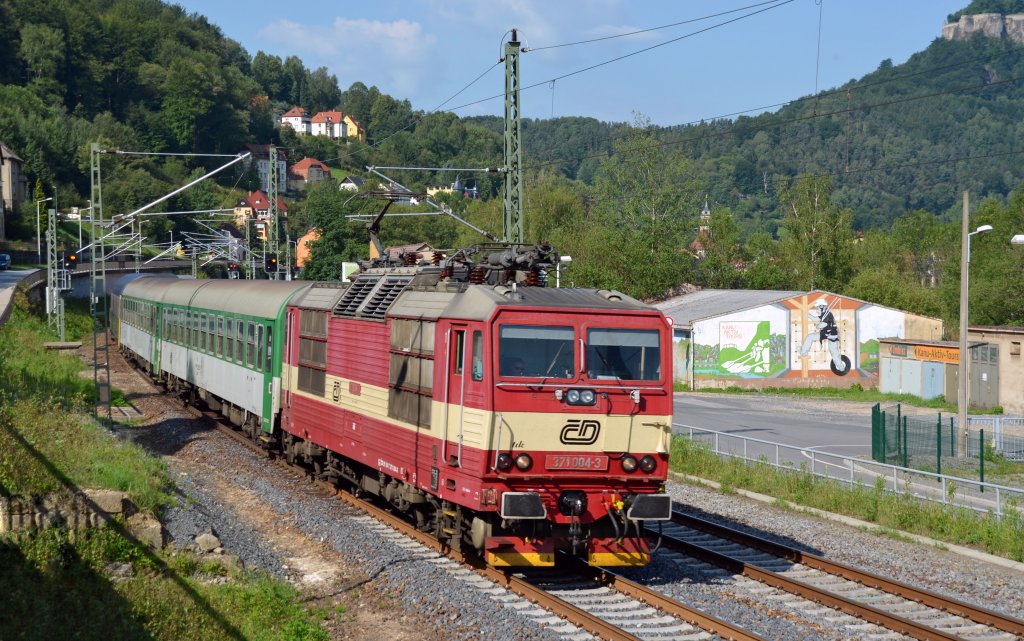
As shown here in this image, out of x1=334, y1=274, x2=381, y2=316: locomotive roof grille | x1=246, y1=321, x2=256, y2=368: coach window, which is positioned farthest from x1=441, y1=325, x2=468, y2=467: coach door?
x1=246, y1=321, x2=256, y2=368: coach window

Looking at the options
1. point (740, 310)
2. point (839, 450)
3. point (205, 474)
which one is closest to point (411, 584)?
point (205, 474)

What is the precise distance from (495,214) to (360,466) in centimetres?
7618

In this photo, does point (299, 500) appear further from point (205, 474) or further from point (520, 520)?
point (520, 520)

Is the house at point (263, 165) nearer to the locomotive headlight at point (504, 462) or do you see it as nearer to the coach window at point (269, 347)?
the coach window at point (269, 347)

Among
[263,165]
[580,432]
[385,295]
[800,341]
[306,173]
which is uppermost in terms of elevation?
[263,165]

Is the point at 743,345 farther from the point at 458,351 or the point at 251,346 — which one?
the point at 458,351

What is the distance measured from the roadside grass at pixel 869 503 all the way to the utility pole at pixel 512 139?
7213 mm

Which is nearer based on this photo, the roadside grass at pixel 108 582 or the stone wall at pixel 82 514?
the roadside grass at pixel 108 582

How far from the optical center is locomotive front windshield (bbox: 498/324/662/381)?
12414 millimetres

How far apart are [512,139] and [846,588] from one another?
653 inches

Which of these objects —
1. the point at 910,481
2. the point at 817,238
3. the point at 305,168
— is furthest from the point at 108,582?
the point at 305,168

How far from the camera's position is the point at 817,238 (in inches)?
2862

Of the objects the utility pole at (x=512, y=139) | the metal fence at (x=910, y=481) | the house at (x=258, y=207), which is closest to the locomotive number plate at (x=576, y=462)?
the metal fence at (x=910, y=481)

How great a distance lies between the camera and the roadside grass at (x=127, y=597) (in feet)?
33.6
